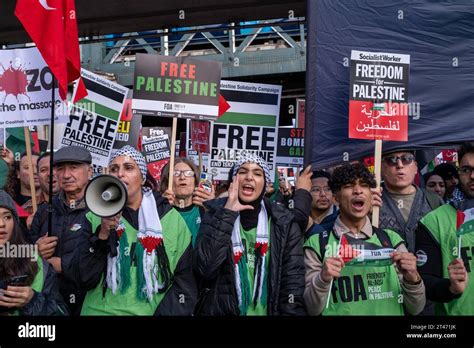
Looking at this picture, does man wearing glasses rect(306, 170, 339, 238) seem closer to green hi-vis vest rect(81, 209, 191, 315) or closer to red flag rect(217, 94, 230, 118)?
red flag rect(217, 94, 230, 118)

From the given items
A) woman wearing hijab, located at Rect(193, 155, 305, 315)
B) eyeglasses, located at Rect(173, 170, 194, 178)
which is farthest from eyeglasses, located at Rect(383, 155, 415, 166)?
eyeglasses, located at Rect(173, 170, 194, 178)

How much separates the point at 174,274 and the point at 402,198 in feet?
6.07

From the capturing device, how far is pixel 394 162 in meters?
7.24

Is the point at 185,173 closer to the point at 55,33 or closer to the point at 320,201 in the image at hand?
the point at 320,201

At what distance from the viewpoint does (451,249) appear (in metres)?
6.32

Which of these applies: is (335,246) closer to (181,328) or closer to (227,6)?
(181,328)

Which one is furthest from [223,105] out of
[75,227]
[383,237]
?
[383,237]

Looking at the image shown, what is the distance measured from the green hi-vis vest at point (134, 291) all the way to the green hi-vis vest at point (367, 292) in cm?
108

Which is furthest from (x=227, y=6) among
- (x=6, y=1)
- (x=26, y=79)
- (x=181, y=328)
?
(x=181, y=328)

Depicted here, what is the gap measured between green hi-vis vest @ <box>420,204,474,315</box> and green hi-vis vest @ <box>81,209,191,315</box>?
64.9 inches

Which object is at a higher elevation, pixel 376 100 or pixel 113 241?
pixel 376 100

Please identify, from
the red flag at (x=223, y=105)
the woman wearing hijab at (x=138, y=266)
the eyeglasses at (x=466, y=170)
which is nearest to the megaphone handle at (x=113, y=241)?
the woman wearing hijab at (x=138, y=266)

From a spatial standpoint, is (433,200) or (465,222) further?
(433,200)

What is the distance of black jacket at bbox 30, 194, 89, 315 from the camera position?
6.60 m
